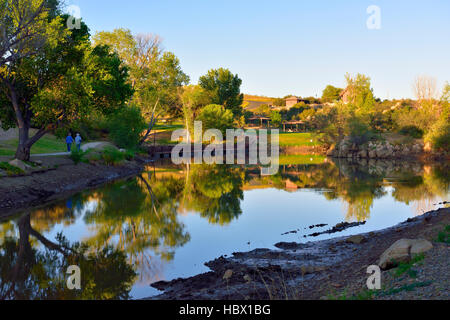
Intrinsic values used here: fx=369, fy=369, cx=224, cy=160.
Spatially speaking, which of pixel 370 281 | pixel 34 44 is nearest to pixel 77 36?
pixel 34 44

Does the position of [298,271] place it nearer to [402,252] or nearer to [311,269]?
[311,269]

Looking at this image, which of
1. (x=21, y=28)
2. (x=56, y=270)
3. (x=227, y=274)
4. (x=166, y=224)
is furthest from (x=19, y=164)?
(x=227, y=274)

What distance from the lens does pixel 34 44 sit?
66.6 feet

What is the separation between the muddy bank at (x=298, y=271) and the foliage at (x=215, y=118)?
186ft

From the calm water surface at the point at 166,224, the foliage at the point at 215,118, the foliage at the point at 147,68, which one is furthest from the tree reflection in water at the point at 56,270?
the foliage at the point at 215,118

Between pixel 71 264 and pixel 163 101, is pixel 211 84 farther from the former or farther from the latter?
pixel 71 264

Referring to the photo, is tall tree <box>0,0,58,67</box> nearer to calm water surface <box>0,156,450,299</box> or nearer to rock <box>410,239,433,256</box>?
calm water surface <box>0,156,450,299</box>

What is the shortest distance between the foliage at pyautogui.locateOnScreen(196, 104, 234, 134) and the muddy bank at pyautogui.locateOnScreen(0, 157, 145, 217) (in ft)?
119

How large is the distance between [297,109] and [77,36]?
295 feet

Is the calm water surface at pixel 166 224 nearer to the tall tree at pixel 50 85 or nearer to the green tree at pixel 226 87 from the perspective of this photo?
the tall tree at pixel 50 85

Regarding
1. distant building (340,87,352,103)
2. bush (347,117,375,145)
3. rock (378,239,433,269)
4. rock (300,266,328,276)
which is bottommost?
rock (300,266,328,276)

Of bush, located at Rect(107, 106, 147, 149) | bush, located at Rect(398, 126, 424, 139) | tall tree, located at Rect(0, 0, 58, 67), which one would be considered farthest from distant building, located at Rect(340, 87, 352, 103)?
tall tree, located at Rect(0, 0, 58, 67)

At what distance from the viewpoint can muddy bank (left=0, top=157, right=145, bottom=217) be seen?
18.3 meters
